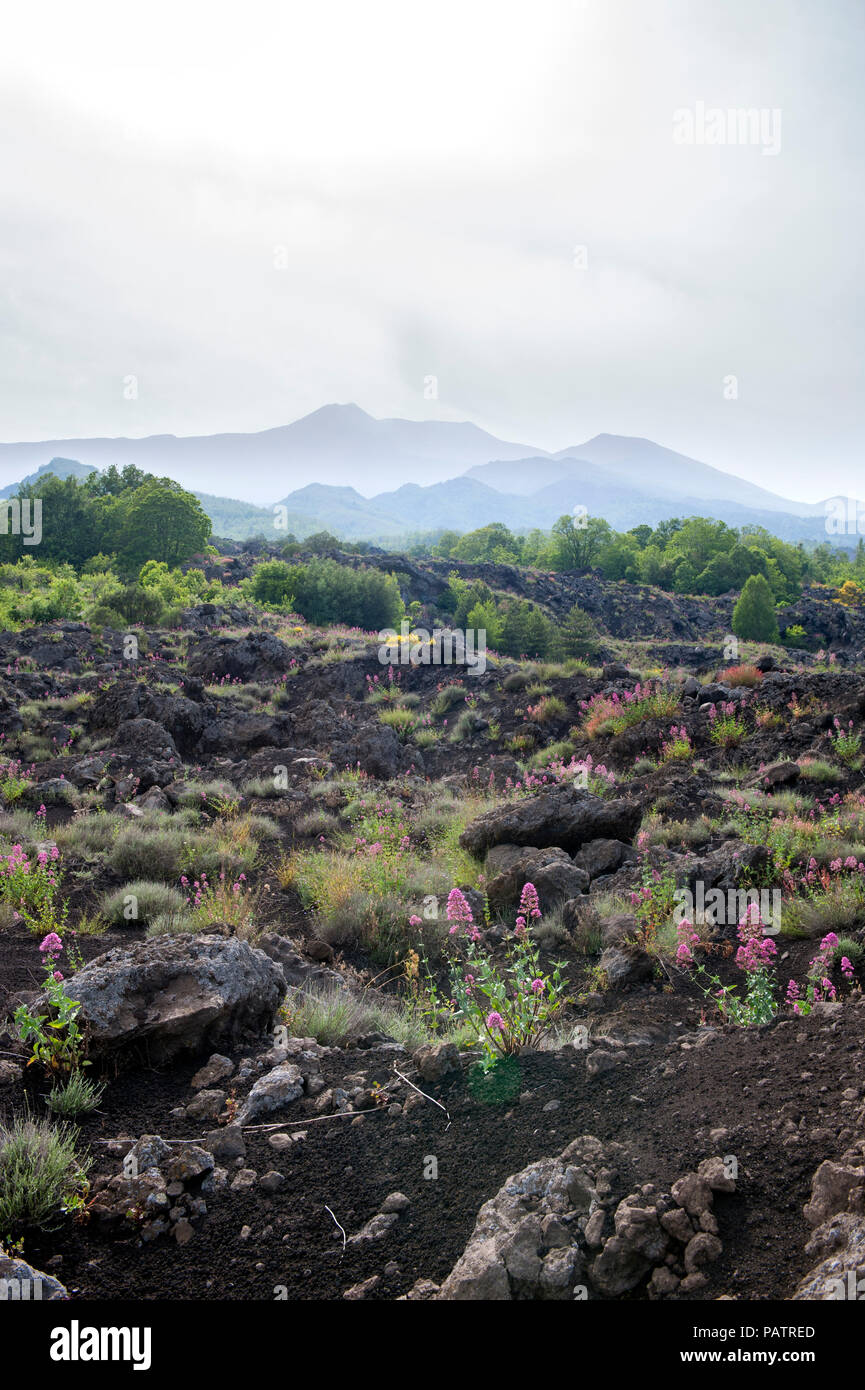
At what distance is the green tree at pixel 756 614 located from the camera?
4462cm

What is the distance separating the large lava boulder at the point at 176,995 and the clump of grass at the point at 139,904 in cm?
189

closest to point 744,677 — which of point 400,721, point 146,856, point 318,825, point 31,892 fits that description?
point 400,721

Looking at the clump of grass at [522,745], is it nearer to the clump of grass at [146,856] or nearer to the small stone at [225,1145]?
Result: the clump of grass at [146,856]

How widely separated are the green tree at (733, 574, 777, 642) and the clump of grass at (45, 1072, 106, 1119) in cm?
4769

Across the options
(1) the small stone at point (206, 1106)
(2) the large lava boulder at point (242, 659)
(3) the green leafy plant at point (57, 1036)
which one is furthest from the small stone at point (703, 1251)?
(2) the large lava boulder at point (242, 659)

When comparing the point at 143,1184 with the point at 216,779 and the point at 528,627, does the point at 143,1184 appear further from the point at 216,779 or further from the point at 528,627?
the point at 528,627

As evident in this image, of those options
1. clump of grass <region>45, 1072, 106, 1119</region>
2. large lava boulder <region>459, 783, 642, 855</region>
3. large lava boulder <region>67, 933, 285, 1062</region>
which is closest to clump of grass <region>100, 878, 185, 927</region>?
large lava boulder <region>67, 933, 285, 1062</region>

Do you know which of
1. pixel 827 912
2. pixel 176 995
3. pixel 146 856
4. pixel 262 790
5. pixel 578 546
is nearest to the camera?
pixel 176 995

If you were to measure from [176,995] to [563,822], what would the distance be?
4514 mm

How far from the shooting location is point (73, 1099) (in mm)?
2977

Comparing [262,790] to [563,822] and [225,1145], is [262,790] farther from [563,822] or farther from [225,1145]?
[225,1145]

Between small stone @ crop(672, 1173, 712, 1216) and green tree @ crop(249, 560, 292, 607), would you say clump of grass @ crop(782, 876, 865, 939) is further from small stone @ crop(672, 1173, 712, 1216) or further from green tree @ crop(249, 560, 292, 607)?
green tree @ crop(249, 560, 292, 607)

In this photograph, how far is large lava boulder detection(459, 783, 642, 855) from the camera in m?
7.25

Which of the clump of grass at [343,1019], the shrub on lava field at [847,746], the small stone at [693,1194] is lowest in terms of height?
the clump of grass at [343,1019]
